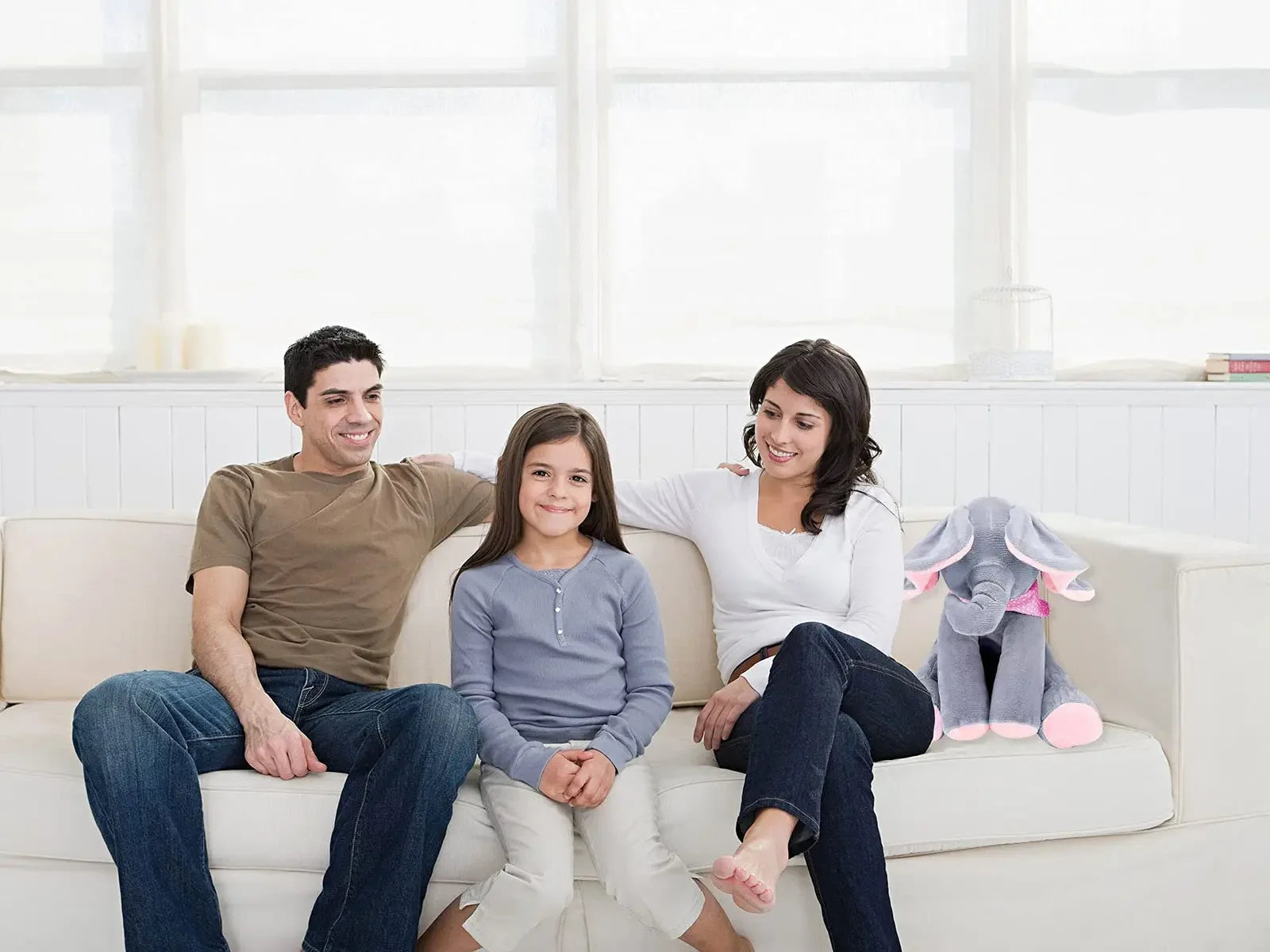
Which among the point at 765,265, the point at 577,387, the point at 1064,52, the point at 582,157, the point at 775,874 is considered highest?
the point at 1064,52

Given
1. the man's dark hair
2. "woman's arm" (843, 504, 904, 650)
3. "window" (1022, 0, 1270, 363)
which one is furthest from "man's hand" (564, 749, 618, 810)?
"window" (1022, 0, 1270, 363)

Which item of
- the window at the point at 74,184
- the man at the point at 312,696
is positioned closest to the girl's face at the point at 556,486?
the man at the point at 312,696

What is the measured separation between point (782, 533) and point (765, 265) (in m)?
1.45

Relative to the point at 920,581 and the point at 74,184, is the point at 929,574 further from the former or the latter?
the point at 74,184

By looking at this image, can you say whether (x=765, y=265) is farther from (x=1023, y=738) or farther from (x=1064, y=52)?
(x=1023, y=738)

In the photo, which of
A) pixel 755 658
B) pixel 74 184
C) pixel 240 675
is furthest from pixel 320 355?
pixel 74 184

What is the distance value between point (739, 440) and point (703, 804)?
1585 millimetres

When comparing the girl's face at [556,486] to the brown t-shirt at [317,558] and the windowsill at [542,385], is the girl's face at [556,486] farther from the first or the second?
the windowsill at [542,385]

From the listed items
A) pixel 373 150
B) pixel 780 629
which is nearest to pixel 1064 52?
pixel 373 150

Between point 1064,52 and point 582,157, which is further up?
point 1064,52

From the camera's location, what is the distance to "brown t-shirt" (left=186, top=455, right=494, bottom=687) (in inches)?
76.2

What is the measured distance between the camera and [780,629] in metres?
1.93

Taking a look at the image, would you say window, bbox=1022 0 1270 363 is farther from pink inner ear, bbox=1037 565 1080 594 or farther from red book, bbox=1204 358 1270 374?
pink inner ear, bbox=1037 565 1080 594

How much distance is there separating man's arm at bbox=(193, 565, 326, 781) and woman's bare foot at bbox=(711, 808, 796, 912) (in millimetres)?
632
